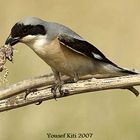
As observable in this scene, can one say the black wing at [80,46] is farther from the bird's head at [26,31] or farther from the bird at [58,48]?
the bird's head at [26,31]

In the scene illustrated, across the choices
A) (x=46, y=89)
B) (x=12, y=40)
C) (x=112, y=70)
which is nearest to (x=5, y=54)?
(x=12, y=40)

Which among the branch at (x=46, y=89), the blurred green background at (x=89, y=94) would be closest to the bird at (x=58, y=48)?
the branch at (x=46, y=89)

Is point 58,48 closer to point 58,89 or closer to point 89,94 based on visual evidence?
point 58,89

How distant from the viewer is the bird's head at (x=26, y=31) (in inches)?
172

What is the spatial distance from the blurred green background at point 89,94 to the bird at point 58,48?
2.11 feet

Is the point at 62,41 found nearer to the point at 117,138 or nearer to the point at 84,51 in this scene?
the point at 84,51

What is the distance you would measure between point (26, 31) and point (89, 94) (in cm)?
128

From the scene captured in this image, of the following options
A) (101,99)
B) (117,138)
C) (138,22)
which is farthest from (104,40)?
(117,138)

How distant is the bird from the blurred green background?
64 centimetres

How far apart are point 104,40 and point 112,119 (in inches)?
41.1

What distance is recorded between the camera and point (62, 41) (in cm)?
458

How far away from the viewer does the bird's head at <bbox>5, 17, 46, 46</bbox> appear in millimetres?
4363

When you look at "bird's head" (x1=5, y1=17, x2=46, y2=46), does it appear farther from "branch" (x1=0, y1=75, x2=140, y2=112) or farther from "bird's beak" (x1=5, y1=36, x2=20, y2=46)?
"branch" (x1=0, y1=75, x2=140, y2=112)

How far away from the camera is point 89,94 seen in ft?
18.3
